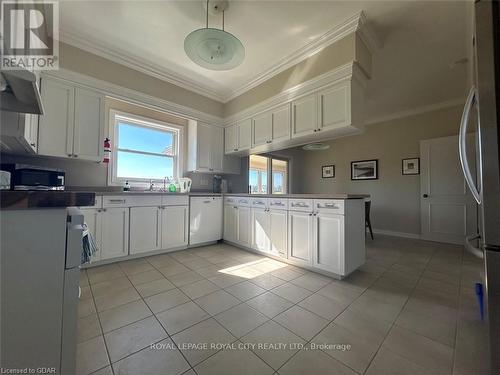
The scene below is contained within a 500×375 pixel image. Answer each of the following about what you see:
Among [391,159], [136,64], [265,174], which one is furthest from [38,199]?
[391,159]

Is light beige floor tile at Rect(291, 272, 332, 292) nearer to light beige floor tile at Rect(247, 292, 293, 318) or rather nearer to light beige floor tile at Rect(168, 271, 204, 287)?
light beige floor tile at Rect(247, 292, 293, 318)

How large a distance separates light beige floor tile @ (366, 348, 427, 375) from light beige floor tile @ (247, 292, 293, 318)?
66 centimetres

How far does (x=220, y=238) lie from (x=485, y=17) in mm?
3612

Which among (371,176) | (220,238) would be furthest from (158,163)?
(371,176)

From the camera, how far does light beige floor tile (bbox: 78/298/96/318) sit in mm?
1530

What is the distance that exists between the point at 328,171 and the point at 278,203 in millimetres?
3366

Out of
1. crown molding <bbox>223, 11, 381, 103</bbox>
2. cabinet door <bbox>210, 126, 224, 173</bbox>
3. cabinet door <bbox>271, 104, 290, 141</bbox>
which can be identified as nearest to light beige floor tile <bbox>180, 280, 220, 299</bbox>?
cabinet door <bbox>271, 104, 290, 141</bbox>

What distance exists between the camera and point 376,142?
4.74 meters

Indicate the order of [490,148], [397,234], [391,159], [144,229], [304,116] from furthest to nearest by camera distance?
1. [391,159]
2. [397,234]
3. [144,229]
4. [304,116]
5. [490,148]

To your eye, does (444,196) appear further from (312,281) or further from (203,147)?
(203,147)

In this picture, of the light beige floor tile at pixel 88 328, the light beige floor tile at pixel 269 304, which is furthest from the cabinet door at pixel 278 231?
the light beige floor tile at pixel 88 328

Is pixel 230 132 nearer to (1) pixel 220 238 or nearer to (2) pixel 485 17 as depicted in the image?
(1) pixel 220 238

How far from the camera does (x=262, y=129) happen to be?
3295 millimetres

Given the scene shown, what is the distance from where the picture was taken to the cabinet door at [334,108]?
90.4 inches
